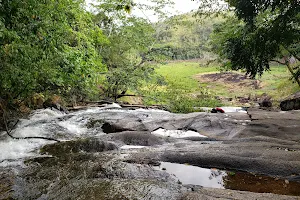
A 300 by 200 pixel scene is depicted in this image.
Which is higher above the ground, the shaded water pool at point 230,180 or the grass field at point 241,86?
the shaded water pool at point 230,180

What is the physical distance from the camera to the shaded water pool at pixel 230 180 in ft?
14.2

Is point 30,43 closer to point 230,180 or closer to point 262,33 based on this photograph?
point 230,180

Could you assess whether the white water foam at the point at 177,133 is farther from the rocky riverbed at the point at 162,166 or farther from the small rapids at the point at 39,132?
the small rapids at the point at 39,132

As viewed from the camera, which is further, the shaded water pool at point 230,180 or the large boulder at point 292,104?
the large boulder at point 292,104

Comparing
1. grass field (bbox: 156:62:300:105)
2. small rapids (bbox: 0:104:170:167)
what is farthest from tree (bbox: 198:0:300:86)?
grass field (bbox: 156:62:300:105)

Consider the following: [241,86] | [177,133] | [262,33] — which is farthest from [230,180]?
[241,86]

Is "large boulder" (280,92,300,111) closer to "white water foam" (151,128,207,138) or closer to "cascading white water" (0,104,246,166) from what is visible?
"cascading white water" (0,104,246,166)

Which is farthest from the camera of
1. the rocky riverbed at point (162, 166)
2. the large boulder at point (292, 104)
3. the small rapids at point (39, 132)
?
the large boulder at point (292, 104)

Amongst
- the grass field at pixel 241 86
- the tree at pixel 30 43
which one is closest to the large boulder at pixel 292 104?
the grass field at pixel 241 86

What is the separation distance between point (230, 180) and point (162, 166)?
1.52 meters

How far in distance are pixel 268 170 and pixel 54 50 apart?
652 centimetres

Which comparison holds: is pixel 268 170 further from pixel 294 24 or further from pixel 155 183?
pixel 294 24

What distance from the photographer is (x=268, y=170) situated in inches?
197

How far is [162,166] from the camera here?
18.2 feet
